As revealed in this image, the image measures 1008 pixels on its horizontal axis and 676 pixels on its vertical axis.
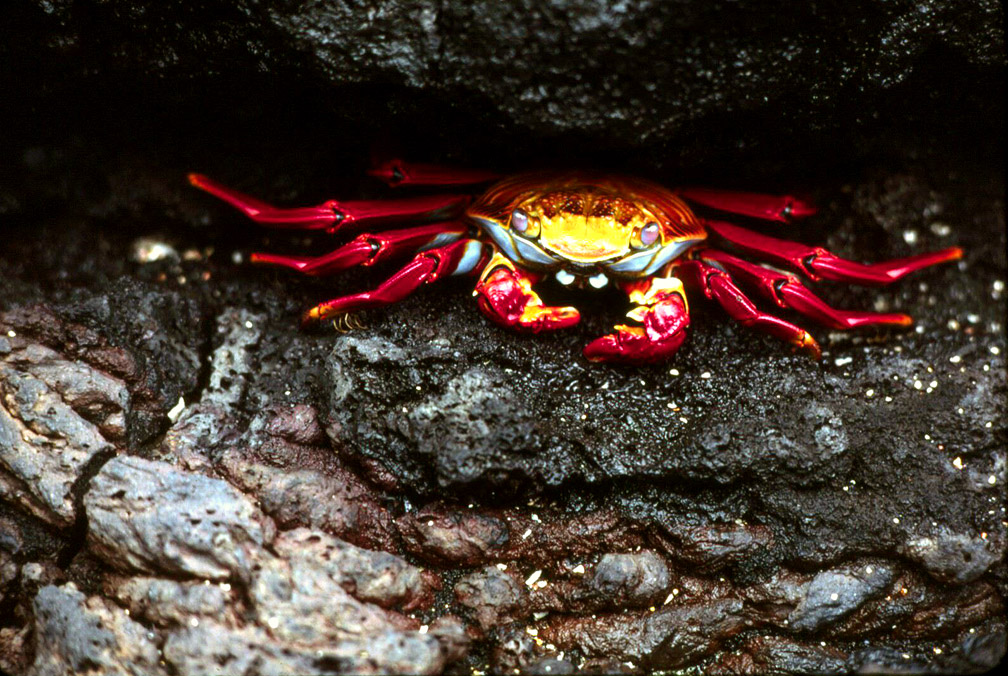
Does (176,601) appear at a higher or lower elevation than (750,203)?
lower

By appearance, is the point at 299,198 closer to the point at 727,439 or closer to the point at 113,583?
the point at 113,583

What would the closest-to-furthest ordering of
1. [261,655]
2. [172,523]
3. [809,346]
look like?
[261,655] < [172,523] < [809,346]

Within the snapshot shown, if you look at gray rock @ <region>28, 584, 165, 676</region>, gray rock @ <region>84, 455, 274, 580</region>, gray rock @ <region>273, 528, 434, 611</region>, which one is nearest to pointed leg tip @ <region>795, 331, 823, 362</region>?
gray rock @ <region>273, 528, 434, 611</region>

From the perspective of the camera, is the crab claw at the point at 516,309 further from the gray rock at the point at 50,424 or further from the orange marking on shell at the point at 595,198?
the gray rock at the point at 50,424

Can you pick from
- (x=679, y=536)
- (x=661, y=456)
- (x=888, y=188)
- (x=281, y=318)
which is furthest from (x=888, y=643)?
(x=281, y=318)

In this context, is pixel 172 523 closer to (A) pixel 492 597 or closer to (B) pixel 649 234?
(A) pixel 492 597

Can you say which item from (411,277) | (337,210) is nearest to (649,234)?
(411,277)

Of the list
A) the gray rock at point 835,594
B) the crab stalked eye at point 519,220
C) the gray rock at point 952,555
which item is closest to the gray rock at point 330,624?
the gray rock at point 835,594
